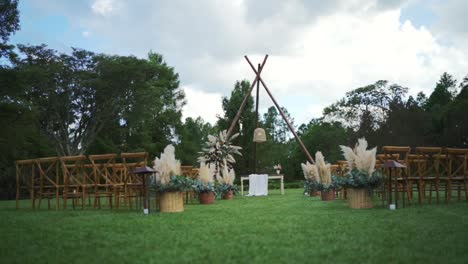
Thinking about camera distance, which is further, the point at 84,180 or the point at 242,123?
the point at 242,123

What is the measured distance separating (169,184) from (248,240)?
524 cm

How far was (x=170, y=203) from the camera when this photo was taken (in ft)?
34.2

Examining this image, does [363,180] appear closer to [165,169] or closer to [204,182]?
[165,169]

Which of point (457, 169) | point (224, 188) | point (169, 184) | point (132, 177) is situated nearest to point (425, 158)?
point (457, 169)

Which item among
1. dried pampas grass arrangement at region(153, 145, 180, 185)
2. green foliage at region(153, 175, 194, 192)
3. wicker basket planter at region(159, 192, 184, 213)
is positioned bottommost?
wicker basket planter at region(159, 192, 184, 213)

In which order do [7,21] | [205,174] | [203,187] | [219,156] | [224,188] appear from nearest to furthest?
[203,187], [205,174], [224,188], [219,156], [7,21]

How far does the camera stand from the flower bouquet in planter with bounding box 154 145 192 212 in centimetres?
1043

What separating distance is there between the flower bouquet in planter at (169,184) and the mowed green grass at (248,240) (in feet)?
8.01

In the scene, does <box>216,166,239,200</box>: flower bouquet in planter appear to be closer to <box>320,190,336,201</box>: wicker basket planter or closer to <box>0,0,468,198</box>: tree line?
<box>320,190,336,201</box>: wicker basket planter

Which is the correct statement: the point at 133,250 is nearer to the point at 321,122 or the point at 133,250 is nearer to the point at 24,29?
the point at 24,29

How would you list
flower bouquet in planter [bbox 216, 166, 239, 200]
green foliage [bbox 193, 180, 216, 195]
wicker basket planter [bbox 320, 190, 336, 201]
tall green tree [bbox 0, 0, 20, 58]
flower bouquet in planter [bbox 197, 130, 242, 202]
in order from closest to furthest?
green foliage [bbox 193, 180, 216, 195]
wicker basket planter [bbox 320, 190, 336, 201]
flower bouquet in planter [bbox 216, 166, 239, 200]
flower bouquet in planter [bbox 197, 130, 242, 202]
tall green tree [bbox 0, 0, 20, 58]

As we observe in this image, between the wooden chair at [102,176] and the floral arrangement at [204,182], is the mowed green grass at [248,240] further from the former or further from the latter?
the floral arrangement at [204,182]

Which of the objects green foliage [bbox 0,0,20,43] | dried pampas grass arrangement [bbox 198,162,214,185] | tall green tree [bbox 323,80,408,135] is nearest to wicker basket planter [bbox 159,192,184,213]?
dried pampas grass arrangement [bbox 198,162,214,185]

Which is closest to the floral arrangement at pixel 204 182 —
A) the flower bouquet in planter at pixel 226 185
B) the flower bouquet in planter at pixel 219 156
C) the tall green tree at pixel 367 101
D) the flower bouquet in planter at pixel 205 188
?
the flower bouquet in planter at pixel 205 188
